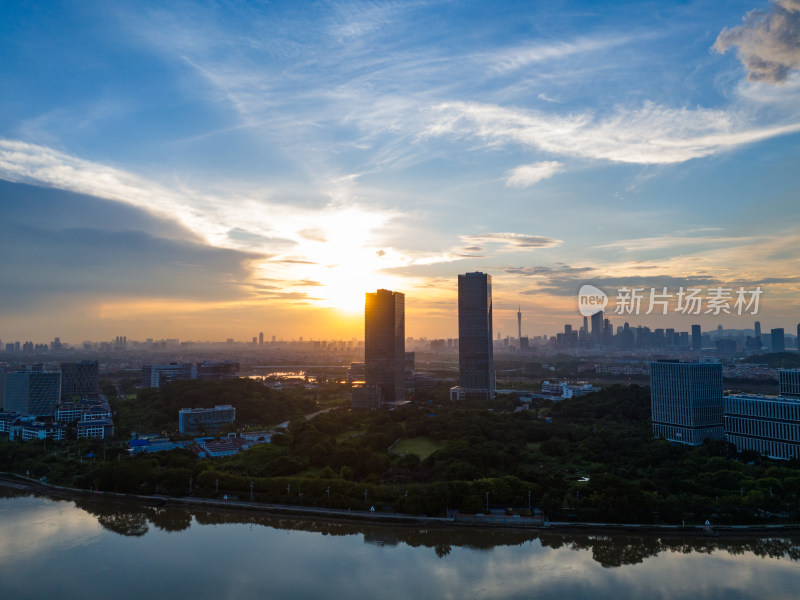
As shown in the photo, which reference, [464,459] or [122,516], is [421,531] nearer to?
[464,459]

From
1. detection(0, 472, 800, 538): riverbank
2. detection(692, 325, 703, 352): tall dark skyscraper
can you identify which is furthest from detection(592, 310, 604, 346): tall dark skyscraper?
detection(0, 472, 800, 538): riverbank

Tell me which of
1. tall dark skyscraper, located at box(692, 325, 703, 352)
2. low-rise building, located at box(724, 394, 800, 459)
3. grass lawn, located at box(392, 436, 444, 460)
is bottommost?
grass lawn, located at box(392, 436, 444, 460)

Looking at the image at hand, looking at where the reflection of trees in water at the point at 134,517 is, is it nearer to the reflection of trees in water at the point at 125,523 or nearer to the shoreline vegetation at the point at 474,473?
the reflection of trees in water at the point at 125,523

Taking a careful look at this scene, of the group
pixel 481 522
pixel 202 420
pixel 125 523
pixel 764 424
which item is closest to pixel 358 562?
pixel 481 522

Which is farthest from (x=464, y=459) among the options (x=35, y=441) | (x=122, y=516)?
(x=35, y=441)

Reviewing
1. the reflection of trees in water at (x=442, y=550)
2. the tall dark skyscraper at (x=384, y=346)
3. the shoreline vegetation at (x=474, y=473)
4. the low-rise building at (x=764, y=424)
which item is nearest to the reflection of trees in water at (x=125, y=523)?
the shoreline vegetation at (x=474, y=473)

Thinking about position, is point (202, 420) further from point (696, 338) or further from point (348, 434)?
point (696, 338)

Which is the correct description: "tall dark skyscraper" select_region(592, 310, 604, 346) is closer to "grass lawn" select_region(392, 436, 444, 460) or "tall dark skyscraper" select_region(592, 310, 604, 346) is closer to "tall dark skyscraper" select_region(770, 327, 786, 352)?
"tall dark skyscraper" select_region(770, 327, 786, 352)
